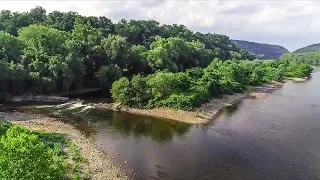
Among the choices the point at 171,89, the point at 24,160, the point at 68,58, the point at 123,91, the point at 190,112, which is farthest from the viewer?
the point at 68,58

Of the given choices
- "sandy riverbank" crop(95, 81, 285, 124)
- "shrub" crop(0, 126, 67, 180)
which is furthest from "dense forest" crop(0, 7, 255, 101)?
"shrub" crop(0, 126, 67, 180)

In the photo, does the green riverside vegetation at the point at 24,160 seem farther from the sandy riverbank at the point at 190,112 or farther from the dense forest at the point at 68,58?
the dense forest at the point at 68,58

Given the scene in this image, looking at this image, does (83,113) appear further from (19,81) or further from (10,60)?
(10,60)

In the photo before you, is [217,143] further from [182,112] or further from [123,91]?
[123,91]

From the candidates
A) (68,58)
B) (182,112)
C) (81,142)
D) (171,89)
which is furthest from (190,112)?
(68,58)

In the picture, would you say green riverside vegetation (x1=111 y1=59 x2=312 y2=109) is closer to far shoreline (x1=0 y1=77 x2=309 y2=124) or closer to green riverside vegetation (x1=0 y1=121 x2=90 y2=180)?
far shoreline (x1=0 y1=77 x2=309 y2=124)

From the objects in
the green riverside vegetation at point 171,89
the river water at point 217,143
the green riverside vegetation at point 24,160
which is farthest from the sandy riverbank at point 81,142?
the green riverside vegetation at point 171,89
